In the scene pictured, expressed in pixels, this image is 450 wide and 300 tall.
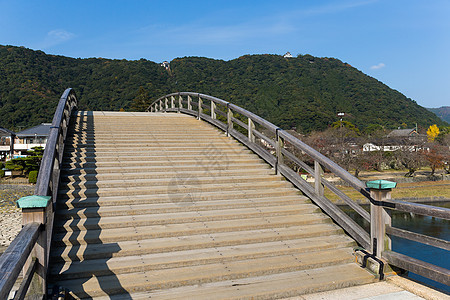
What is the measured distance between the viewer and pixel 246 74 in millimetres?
87750

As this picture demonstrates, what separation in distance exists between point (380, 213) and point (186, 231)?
2639 millimetres

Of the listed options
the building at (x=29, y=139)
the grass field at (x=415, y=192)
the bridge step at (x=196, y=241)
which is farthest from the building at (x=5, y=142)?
the bridge step at (x=196, y=241)

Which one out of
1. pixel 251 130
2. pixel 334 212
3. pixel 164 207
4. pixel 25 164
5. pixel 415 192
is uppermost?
pixel 251 130

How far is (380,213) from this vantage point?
4.36 metres

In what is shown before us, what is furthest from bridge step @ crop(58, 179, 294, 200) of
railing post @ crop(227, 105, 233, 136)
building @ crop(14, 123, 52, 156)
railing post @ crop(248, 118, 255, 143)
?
building @ crop(14, 123, 52, 156)

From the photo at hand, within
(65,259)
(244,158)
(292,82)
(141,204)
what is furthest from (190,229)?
(292,82)

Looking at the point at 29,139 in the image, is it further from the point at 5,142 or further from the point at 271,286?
the point at 271,286

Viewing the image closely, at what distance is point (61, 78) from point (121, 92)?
2564cm

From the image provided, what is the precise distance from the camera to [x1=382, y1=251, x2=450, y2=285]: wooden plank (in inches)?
139

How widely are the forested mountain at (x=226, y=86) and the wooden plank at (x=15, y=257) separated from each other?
56591 mm

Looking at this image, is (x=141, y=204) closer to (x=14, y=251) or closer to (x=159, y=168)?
(x=159, y=168)

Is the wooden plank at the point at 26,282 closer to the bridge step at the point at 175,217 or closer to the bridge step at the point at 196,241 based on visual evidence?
the bridge step at the point at 196,241

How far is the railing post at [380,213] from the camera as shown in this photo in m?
4.34

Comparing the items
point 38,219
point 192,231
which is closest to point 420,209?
point 192,231
